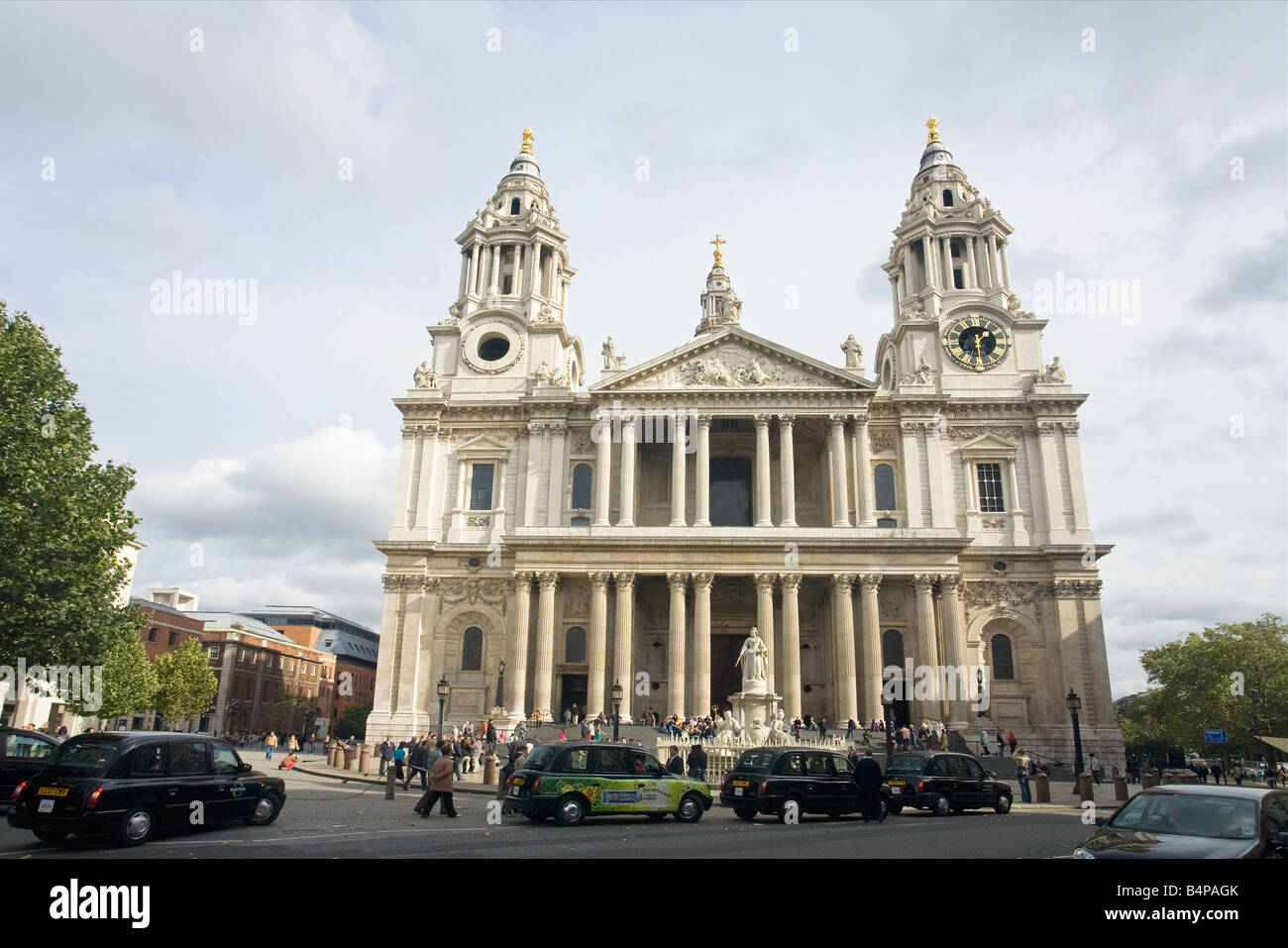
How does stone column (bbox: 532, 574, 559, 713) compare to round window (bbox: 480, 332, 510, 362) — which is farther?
round window (bbox: 480, 332, 510, 362)

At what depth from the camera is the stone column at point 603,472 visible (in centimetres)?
4250

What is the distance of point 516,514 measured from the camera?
148ft

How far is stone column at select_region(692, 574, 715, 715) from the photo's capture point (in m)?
39.0

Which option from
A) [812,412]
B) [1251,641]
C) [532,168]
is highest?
[532,168]

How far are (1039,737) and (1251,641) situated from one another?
1065 inches

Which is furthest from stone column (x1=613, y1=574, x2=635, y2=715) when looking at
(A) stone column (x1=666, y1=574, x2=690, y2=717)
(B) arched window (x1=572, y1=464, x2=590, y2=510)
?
(B) arched window (x1=572, y1=464, x2=590, y2=510)

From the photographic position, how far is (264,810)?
1510 cm

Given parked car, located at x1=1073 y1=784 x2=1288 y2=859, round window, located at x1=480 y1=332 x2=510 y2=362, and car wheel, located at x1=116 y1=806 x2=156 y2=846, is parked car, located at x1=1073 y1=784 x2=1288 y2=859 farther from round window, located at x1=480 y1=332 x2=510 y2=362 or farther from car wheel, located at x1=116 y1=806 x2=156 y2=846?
round window, located at x1=480 y1=332 x2=510 y2=362

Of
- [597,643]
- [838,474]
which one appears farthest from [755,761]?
[838,474]

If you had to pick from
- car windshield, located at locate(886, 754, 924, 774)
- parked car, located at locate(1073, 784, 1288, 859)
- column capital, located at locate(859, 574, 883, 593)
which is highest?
column capital, located at locate(859, 574, 883, 593)

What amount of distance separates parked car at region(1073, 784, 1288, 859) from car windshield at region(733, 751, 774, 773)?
32.0ft

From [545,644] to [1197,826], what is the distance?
110ft
